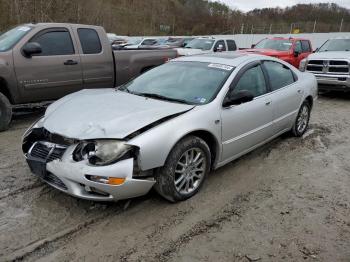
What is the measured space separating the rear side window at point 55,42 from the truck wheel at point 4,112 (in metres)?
1.07

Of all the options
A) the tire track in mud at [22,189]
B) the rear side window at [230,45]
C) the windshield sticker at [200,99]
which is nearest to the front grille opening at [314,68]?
the rear side window at [230,45]

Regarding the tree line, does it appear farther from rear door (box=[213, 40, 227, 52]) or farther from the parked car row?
the parked car row

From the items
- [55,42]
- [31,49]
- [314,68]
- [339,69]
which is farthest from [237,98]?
[314,68]

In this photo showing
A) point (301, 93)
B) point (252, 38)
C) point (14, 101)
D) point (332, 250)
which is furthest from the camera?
point (252, 38)

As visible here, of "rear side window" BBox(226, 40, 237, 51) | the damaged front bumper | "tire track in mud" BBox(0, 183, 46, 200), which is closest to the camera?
the damaged front bumper

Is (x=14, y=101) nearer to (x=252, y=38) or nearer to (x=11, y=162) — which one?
(x=11, y=162)

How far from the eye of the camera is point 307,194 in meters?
4.33

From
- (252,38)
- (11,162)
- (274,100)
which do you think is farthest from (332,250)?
(252,38)

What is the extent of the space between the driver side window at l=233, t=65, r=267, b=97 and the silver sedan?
1 centimetres

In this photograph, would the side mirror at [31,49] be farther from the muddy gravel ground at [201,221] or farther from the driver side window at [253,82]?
the driver side window at [253,82]

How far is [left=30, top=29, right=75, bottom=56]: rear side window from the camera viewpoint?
→ 22.1 feet

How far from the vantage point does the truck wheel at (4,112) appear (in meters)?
6.28

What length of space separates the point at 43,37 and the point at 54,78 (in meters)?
0.78

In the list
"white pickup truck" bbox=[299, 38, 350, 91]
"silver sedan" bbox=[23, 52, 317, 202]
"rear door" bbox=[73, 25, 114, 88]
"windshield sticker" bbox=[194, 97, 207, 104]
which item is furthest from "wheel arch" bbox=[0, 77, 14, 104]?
"white pickup truck" bbox=[299, 38, 350, 91]
